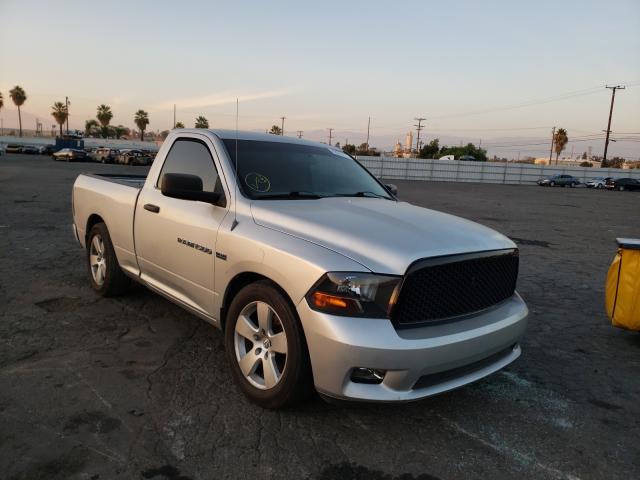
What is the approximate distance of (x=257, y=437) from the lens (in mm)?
2963

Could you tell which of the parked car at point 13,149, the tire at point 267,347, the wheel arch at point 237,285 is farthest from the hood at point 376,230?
the parked car at point 13,149

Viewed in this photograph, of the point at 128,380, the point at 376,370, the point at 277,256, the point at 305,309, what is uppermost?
the point at 277,256

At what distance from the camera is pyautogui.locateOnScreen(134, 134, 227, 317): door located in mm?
3721

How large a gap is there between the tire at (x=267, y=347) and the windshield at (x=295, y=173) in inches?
33.6

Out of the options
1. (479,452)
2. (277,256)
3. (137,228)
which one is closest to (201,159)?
(137,228)

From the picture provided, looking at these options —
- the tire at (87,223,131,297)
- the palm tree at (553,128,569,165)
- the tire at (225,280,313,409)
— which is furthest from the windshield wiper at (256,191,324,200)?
the palm tree at (553,128,569,165)

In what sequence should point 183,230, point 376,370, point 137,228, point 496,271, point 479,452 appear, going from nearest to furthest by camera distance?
point 376,370
point 479,452
point 496,271
point 183,230
point 137,228

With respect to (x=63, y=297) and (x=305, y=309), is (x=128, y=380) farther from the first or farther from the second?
(x=63, y=297)

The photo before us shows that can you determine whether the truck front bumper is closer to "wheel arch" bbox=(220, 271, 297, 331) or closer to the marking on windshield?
"wheel arch" bbox=(220, 271, 297, 331)

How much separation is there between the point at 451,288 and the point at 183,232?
6.91 ft

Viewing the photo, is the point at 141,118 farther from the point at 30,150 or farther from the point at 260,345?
the point at 260,345

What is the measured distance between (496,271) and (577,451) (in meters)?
1.17

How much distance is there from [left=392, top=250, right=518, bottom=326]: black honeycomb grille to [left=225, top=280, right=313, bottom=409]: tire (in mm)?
614

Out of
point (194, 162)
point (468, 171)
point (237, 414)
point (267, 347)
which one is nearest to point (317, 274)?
point (267, 347)
